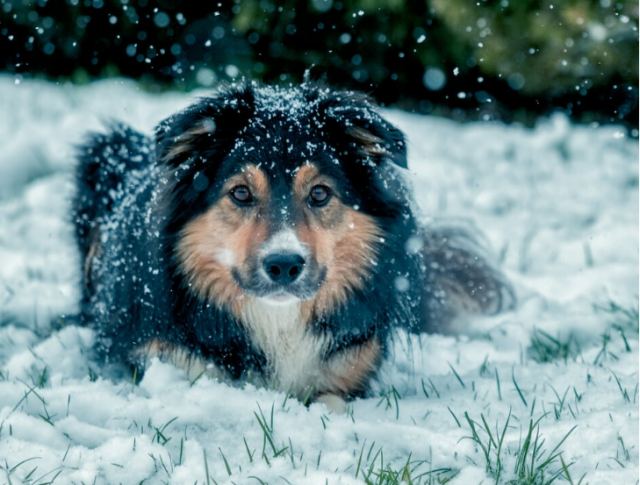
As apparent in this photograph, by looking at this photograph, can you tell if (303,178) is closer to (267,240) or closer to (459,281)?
(267,240)

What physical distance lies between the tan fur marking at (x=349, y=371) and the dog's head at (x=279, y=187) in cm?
24

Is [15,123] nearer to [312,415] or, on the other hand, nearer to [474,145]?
[474,145]

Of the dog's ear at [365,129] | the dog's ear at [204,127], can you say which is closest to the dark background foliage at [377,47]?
the dog's ear at [365,129]

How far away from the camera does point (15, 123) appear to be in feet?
24.0

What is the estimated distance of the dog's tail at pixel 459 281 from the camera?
441cm

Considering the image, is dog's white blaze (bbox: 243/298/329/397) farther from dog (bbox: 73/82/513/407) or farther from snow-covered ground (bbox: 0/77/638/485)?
snow-covered ground (bbox: 0/77/638/485)

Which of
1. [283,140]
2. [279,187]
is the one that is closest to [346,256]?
[279,187]

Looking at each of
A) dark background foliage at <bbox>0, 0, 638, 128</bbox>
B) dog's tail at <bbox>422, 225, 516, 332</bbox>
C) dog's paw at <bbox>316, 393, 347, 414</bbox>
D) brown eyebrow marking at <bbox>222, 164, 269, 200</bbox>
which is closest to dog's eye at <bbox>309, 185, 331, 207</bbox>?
brown eyebrow marking at <bbox>222, 164, 269, 200</bbox>

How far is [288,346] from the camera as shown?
3.31 meters

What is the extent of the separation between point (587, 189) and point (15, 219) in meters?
4.61

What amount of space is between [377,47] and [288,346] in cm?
567

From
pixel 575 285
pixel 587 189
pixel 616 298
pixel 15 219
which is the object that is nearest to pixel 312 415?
pixel 616 298

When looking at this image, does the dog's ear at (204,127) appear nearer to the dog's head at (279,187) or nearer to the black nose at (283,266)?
the dog's head at (279,187)

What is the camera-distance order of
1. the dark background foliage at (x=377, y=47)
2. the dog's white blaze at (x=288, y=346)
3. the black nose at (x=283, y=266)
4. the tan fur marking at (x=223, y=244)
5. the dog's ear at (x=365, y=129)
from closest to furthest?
the black nose at (x=283, y=266), the tan fur marking at (x=223, y=244), the dog's ear at (x=365, y=129), the dog's white blaze at (x=288, y=346), the dark background foliage at (x=377, y=47)
